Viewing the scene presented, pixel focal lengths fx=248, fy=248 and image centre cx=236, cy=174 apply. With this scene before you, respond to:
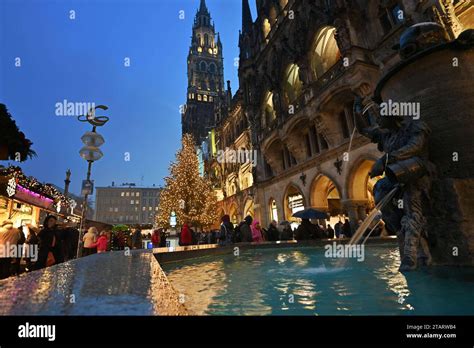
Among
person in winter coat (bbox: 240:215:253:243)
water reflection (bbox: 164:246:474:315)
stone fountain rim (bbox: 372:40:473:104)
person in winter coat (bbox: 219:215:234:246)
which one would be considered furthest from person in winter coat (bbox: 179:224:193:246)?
stone fountain rim (bbox: 372:40:473:104)

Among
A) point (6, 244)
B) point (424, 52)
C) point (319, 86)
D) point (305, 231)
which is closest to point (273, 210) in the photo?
point (319, 86)

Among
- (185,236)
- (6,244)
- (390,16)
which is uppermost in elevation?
(390,16)

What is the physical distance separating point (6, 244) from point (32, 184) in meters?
9.21

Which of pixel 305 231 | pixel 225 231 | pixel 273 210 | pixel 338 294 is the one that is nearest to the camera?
pixel 338 294

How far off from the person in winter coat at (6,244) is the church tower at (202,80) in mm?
41541

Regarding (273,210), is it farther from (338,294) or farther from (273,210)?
(338,294)

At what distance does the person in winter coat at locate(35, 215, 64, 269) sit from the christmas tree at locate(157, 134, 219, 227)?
16962 millimetres

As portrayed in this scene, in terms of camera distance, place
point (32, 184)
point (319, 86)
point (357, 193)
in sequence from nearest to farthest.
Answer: point (32, 184), point (357, 193), point (319, 86)

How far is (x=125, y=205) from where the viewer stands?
85.9 m

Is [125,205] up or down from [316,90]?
down

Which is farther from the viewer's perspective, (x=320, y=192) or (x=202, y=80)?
(x=202, y=80)

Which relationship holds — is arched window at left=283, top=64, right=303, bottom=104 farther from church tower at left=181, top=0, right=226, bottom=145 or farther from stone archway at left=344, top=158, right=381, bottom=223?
church tower at left=181, top=0, right=226, bottom=145

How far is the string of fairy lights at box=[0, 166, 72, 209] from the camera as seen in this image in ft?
37.2

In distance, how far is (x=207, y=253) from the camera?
719 cm
